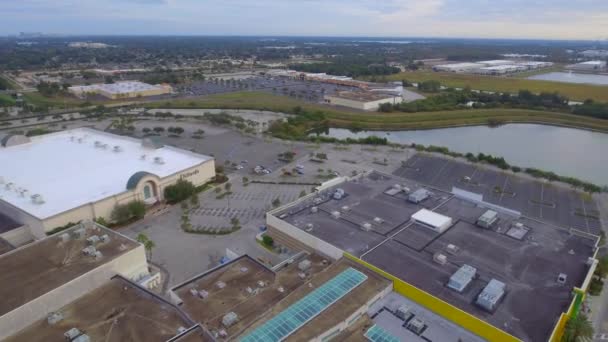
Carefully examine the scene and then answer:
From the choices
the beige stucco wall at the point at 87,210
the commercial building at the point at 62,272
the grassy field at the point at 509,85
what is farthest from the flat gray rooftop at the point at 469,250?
the grassy field at the point at 509,85

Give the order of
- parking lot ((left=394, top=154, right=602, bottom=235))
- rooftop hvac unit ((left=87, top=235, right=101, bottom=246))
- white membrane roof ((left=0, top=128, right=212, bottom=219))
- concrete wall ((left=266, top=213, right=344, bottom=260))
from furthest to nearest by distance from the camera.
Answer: parking lot ((left=394, top=154, right=602, bottom=235)) → white membrane roof ((left=0, top=128, right=212, bottom=219)) → rooftop hvac unit ((left=87, top=235, right=101, bottom=246)) → concrete wall ((left=266, top=213, right=344, bottom=260))

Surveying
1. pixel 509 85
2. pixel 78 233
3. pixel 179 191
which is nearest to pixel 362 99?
pixel 179 191

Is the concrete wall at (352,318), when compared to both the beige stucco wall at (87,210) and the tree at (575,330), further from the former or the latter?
the beige stucco wall at (87,210)

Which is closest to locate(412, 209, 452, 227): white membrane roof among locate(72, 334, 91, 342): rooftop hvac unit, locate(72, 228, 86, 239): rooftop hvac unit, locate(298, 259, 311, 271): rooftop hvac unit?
locate(298, 259, 311, 271): rooftop hvac unit

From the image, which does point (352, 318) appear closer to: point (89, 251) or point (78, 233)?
point (89, 251)

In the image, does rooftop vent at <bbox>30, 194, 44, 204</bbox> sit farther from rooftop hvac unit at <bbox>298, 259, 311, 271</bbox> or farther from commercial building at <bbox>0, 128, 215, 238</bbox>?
rooftop hvac unit at <bbox>298, 259, 311, 271</bbox>
